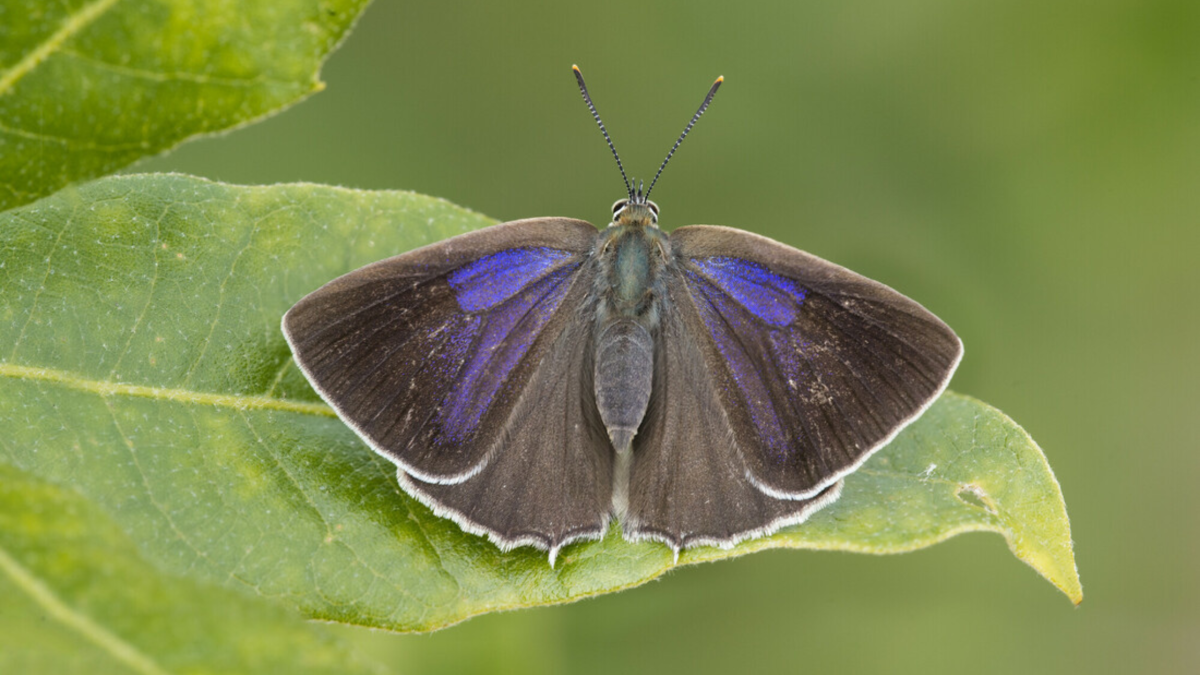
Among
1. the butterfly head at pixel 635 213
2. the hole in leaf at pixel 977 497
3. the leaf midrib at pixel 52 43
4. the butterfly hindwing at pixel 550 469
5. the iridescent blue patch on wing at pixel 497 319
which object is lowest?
the butterfly hindwing at pixel 550 469

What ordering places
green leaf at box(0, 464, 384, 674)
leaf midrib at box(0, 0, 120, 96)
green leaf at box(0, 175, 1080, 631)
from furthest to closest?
1. green leaf at box(0, 175, 1080, 631)
2. leaf midrib at box(0, 0, 120, 96)
3. green leaf at box(0, 464, 384, 674)

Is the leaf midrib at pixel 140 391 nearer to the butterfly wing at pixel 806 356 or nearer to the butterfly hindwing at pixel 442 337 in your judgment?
the butterfly hindwing at pixel 442 337

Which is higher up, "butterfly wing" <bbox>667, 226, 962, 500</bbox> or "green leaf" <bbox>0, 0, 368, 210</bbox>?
"green leaf" <bbox>0, 0, 368, 210</bbox>

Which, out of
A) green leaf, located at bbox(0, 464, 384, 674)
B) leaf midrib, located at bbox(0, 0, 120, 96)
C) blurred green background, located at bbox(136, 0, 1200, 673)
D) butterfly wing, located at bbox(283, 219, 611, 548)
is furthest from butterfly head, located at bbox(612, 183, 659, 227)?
green leaf, located at bbox(0, 464, 384, 674)

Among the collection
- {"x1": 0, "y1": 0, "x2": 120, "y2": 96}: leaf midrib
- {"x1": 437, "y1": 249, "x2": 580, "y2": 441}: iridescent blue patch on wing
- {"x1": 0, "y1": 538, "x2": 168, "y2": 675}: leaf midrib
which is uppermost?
{"x1": 0, "y1": 0, "x2": 120, "y2": 96}: leaf midrib

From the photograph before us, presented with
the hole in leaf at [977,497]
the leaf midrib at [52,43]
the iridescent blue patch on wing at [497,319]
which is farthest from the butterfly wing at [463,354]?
the leaf midrib at [52,43]

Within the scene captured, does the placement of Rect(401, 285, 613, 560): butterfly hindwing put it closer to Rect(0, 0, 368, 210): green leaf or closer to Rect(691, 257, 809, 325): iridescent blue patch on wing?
Rect(691, 257, 809, 325): iridescent blue patch on wing
